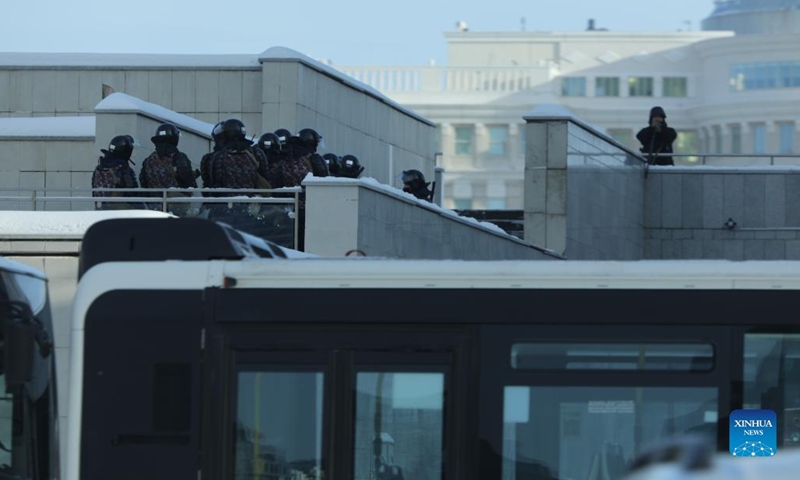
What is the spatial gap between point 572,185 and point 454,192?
87714mm

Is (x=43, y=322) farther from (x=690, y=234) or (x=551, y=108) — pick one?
(x=690, y=234)

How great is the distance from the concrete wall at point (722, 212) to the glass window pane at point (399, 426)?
924 inches

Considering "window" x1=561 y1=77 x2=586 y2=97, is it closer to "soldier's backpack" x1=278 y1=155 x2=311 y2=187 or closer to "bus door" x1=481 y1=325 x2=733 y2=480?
"soldier's backpack" x1=278 y1=155 x2=311 y2=187

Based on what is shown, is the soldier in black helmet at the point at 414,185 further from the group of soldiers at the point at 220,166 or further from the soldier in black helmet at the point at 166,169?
the soldier in black helmet at the point at 166,169

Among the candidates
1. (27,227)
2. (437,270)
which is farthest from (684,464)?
(27,227)

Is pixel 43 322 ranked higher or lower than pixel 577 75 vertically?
lower

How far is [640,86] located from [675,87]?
83.6 inches

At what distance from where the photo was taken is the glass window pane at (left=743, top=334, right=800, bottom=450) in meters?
9.27

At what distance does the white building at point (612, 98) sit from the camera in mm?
113562

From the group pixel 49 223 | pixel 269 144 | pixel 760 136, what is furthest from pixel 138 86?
pixel 760 136

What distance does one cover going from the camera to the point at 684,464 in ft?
14.6

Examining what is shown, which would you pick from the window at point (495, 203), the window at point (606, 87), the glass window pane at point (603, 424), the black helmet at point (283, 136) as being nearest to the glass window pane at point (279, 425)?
the glass window pane at point (603, 424)

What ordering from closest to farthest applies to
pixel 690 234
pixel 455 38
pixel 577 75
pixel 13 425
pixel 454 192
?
1. pixel 13 425
2. pixel 690 234
3. pixel 454 192
4. pixel 577 75
5. pixel 455 38

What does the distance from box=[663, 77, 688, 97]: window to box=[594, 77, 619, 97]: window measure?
10.2ft
